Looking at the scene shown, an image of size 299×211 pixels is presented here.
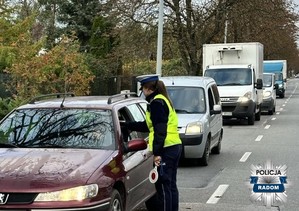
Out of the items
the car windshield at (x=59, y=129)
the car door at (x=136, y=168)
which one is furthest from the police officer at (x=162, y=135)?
the car windshield at (x=59, y=129)

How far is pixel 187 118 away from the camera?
36.0 ft

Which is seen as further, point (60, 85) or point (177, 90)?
point (60, 85)

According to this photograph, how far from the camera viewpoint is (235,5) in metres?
30.7

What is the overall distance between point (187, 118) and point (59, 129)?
5.14 meters

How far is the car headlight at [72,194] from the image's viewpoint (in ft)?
15.7

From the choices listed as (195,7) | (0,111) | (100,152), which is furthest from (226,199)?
(195,7)

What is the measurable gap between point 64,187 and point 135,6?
2510 centimetres

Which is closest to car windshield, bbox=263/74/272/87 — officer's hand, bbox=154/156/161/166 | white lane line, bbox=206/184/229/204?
white lane line, bbox=206/184/229/204

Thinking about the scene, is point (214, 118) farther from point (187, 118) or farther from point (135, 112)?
point (135, 112)

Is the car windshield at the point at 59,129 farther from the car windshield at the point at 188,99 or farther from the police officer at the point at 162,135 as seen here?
the car windshield at the point at 188,99

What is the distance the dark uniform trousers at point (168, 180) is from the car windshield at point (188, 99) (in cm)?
→ 531

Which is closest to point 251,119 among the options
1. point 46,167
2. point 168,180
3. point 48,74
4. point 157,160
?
point 48,74

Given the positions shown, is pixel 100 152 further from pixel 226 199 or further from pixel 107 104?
pixel 226 199

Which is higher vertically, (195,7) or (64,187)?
(195,7)
